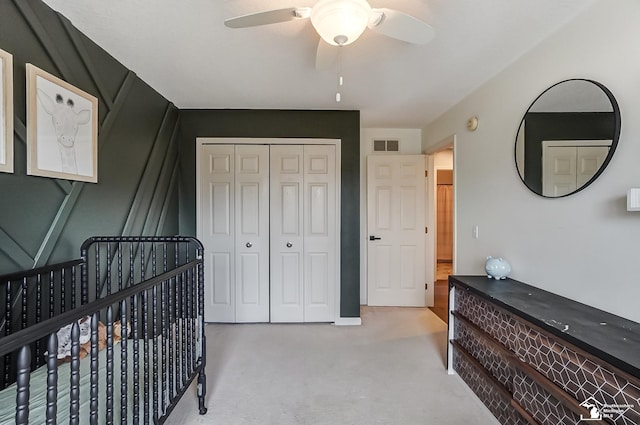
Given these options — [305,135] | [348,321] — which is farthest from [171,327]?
[305,135]

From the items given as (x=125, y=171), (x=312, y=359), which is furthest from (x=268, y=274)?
(x=125, y=171)

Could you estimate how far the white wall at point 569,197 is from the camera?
1.40m

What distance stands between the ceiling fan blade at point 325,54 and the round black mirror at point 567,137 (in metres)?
1.39

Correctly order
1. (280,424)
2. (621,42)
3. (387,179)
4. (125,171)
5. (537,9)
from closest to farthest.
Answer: (621,42)
(537,9)
(280,424)
(125,171)
(387,179)

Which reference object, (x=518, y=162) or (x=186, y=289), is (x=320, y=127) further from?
(x=186, y=289)

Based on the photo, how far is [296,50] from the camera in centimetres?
202

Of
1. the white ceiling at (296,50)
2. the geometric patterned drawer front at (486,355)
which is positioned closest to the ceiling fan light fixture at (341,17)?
the white ceiling at (296,50)

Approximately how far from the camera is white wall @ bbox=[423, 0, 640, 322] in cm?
140

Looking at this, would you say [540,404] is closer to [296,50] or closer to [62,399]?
[62,399]

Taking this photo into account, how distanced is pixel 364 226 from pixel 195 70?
2636 mm

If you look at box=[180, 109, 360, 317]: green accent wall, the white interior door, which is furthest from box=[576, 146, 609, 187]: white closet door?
the white interior door

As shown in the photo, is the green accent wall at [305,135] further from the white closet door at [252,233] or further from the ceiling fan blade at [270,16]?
the ceiling fan blade at [270,16]

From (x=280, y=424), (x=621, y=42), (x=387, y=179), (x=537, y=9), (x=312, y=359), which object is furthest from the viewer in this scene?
(x=387, y=179)

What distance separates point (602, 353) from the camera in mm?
1098
